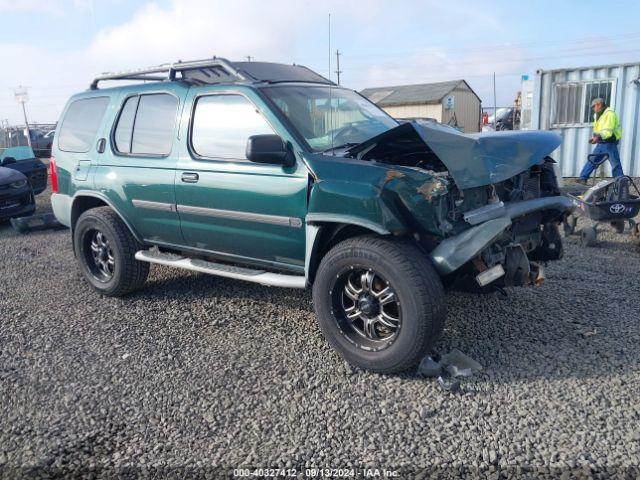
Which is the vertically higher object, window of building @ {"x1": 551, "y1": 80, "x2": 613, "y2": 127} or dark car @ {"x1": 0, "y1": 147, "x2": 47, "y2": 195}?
window of building @ {"x1": 551, "y1": 80, "x2": 613, "y2": 127}

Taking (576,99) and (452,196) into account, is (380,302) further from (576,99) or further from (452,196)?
(576,99)

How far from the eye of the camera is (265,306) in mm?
5039

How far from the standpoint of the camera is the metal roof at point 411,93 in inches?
1280

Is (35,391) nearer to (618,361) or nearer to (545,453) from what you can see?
(545,453)

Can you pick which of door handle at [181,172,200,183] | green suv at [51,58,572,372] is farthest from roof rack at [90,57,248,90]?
door handle at [181,172,200,183]

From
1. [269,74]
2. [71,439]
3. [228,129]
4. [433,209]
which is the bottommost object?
[71,439]

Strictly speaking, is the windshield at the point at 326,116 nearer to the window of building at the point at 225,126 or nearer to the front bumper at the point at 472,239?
the window of building at the point at 225,126

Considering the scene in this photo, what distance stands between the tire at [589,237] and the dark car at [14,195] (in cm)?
907

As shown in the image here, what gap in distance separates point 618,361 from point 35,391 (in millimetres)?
3906

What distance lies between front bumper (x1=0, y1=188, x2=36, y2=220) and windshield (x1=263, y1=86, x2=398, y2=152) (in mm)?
7240

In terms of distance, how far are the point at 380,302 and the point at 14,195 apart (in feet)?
27.9

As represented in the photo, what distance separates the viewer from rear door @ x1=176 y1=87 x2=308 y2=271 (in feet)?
13.4

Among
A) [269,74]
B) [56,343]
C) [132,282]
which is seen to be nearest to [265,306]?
[132,282]

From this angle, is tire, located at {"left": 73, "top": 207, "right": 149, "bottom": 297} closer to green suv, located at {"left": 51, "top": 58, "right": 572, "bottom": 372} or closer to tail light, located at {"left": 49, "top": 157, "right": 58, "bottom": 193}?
green suv, located at {"left": 51, "top": 58, "right": 572, "bottom": 372}
